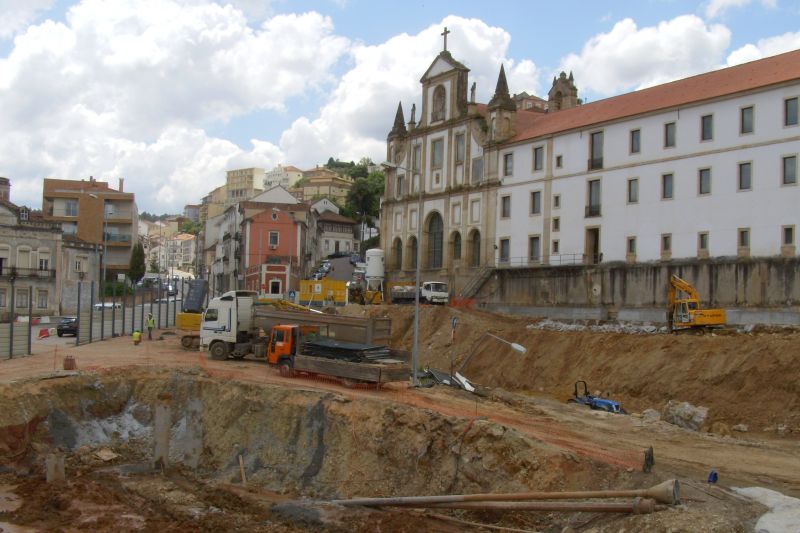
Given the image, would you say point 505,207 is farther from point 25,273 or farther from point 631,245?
point 25,273

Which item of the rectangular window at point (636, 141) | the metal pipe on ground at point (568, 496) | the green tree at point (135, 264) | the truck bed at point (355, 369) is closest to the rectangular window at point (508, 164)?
the rectangular window at point (636, 141)

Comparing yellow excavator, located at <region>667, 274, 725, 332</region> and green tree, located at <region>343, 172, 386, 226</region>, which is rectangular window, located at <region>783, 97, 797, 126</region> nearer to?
yellow excavator, located at <region>667, 274, 725, 332</region>

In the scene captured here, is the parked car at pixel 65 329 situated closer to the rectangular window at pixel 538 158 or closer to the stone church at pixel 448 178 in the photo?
Answer: the stone church at pixel 448 178

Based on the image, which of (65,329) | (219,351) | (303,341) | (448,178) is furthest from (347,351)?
(448,178)

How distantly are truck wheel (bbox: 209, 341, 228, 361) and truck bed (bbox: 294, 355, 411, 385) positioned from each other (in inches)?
272

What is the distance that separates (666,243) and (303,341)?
25.3 m

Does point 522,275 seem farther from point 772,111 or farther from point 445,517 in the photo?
point 445,517

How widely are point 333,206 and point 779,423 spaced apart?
330 ft

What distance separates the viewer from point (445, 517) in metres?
19.2

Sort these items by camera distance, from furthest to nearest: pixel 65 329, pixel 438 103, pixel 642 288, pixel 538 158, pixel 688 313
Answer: pixel 438 103
pixel 538 158
pixel 65 329
pixel 642 288
pixel 688 313

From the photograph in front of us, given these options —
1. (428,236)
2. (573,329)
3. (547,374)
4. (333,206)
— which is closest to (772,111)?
(573,329)

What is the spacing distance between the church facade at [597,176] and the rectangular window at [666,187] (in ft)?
0.28

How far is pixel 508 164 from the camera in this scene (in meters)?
59.0

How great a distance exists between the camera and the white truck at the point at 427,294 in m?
57.1
